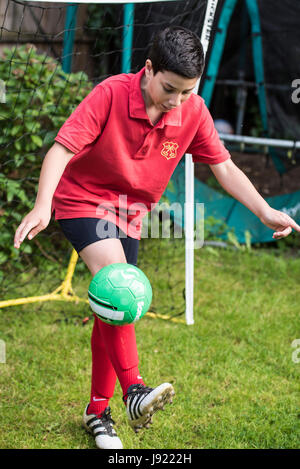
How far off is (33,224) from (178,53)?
78 centimetres

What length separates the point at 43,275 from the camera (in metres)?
4.30

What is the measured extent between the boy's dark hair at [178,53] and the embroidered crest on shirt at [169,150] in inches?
14.2

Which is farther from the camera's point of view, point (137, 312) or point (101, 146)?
point (101, 146)

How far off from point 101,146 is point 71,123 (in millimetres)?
177

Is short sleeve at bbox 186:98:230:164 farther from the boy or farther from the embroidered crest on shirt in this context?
the embroidered crest on shirt

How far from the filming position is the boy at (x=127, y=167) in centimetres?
201

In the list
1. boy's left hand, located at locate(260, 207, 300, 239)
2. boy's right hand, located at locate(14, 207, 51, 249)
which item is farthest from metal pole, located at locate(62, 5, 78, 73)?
boy's right hand, located at locate(14, 207, 51, 249)

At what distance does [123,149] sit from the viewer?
222 centimetres

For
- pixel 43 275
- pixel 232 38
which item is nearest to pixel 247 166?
pixel 232 38

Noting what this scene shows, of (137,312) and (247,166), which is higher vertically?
(137,312)

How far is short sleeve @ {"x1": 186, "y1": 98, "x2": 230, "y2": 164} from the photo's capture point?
7.79 ft
